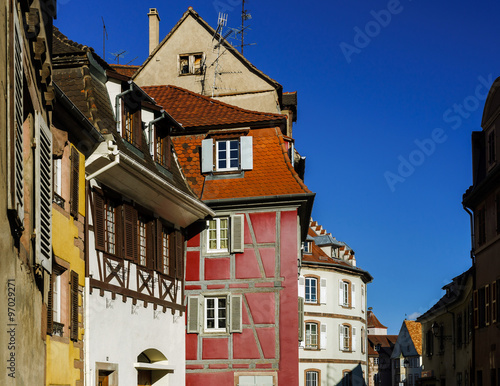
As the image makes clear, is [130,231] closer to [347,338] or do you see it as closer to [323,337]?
[323,337]

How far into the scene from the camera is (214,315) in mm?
24469

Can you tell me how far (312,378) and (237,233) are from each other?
1129 inches

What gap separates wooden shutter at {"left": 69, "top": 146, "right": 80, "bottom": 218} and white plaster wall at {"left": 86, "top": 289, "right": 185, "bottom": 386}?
6.44 ft

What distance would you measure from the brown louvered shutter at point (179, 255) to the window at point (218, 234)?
91cm

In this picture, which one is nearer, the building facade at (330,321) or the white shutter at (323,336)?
the building facade at (330,321)

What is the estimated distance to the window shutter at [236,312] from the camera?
79.0ft

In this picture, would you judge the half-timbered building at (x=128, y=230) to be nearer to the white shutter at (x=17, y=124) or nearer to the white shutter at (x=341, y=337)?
the white shutter at (x=17, y=124)

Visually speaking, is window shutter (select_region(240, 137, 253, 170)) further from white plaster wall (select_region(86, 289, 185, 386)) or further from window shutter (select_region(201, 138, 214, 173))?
white plaster wall (select_region(86, 289, 185, 386))

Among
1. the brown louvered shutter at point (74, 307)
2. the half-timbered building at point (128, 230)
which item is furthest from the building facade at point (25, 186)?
the half-timbered building at point (128, 230)

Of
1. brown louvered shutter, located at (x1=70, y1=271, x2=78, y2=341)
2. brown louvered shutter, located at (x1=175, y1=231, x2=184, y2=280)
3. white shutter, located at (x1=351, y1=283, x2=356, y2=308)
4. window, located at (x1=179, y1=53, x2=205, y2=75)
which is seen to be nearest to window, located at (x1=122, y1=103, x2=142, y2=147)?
brown louvered shutter, located at (x1=175, y1=231, x2=184, y2=280)

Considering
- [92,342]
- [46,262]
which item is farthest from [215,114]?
[46,262]

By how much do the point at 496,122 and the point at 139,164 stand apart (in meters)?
14.3

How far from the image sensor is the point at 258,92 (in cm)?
3256

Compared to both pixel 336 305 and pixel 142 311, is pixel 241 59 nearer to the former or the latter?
pixel 142 311
